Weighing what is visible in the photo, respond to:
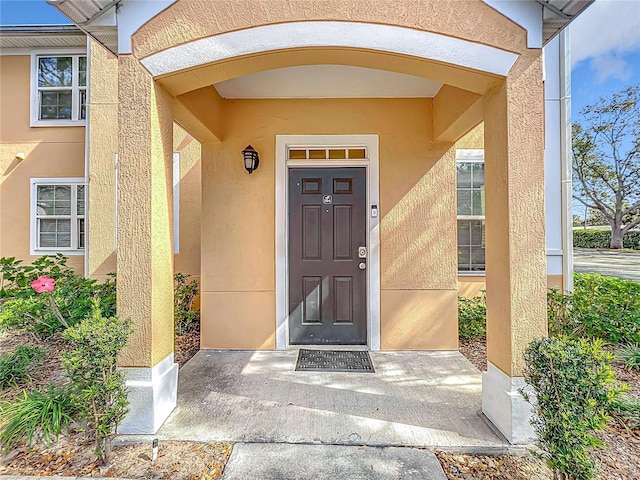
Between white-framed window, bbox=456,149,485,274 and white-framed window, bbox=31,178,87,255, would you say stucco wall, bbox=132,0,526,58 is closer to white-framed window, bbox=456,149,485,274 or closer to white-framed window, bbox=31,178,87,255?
white-framed window, bbox=456,149,485,274

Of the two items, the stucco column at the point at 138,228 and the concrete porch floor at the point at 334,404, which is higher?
the stucco column at the point at 138,228

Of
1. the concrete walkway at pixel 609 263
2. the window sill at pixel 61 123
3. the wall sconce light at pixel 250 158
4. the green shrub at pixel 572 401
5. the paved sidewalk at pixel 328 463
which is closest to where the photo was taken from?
the green shrub at pixel 572 401

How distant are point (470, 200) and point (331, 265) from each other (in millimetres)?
2449

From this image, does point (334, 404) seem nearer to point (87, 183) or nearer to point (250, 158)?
point (250, 158)

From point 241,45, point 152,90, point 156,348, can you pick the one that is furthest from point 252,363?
point 241,45

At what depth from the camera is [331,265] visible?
4.41 m

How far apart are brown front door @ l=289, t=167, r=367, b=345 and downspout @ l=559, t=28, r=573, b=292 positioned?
2.97 metres

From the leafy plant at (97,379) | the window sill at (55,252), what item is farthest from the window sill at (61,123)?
the leafy plant at (97,379)

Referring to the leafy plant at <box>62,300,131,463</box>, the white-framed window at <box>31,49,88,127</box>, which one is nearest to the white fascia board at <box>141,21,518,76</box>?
the leafy plant at <box>62,300,131,463</box>

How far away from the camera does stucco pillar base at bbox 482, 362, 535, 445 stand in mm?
2408

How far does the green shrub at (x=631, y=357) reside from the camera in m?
3.65

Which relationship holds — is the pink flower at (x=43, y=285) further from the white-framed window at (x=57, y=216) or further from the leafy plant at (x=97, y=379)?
the white-framed window at (x=57, y=216)

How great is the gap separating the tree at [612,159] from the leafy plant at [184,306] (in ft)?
25.2

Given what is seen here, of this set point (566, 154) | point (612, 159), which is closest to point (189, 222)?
point (566, 154)
